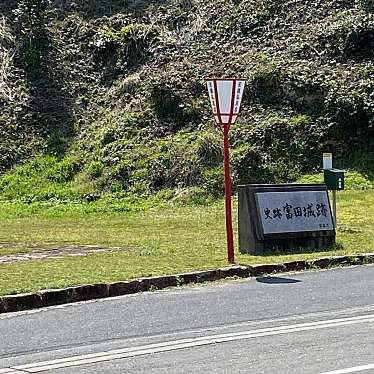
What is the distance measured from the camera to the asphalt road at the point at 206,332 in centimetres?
721

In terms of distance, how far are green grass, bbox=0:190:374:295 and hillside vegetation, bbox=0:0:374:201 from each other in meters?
2.58

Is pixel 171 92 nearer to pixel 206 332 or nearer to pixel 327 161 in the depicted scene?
pixel 327 161

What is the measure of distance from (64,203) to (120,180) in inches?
79.8

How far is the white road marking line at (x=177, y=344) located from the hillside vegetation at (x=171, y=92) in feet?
53.8

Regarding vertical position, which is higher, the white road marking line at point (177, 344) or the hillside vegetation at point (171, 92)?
the hillside vegetation at point (171, 92)

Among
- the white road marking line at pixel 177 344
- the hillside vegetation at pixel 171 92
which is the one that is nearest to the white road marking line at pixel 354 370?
the white road marking line at pixel 177 344

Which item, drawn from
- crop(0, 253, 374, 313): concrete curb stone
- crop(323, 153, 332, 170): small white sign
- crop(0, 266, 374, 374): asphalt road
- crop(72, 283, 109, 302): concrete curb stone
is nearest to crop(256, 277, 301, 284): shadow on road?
crop(0, 266, 374, 374): asphalt road

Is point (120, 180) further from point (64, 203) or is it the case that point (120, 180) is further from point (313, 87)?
point (313, 87)

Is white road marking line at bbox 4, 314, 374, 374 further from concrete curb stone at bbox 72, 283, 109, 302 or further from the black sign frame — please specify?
the black sign frame

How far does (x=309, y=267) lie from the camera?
13.5m

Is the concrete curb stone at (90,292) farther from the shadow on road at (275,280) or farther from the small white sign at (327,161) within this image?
A: the small white sign at (327,161)

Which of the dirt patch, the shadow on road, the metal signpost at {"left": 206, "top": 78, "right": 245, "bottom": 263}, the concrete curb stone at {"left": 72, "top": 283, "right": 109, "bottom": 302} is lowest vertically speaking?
the shadow on road

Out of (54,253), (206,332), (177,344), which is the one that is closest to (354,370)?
(177,344)

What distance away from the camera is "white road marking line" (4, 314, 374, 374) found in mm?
7328
